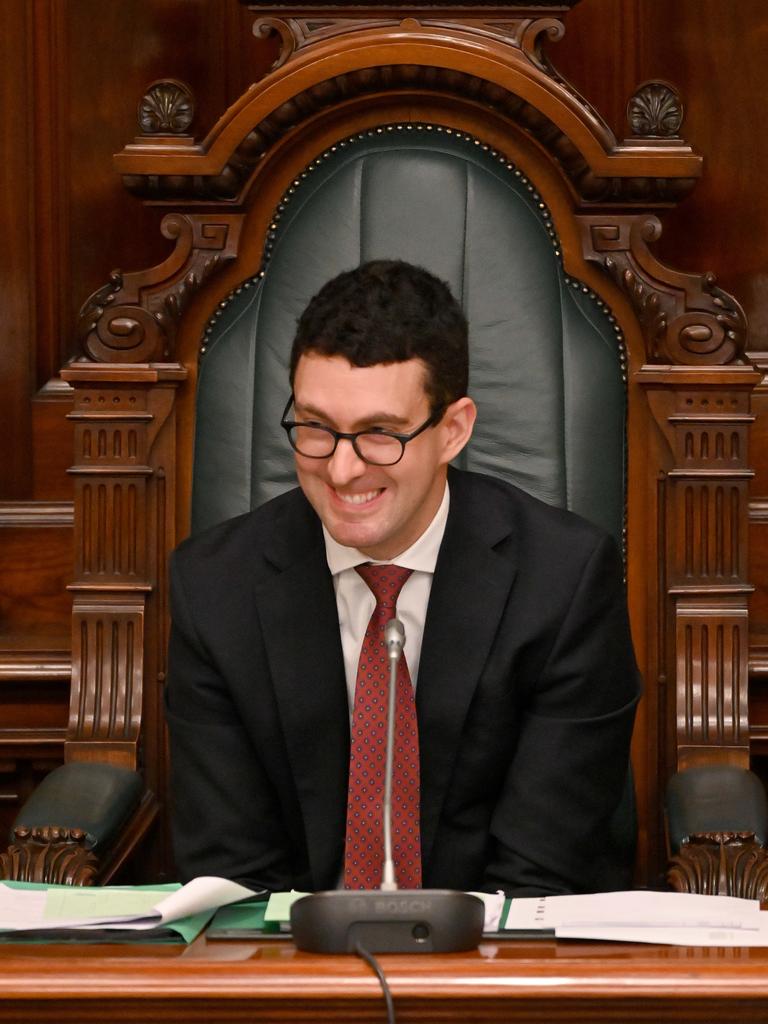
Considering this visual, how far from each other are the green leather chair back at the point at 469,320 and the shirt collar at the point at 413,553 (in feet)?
1.20

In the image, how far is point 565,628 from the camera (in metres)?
1.88

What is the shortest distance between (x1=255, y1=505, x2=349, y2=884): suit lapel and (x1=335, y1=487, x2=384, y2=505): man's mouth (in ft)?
0.65

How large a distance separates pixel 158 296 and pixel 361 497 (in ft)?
2.25

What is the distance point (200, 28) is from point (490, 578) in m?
1.30

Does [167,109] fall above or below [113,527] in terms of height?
above

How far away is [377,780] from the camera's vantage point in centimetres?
182

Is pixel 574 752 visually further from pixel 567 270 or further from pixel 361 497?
pixel 567 270

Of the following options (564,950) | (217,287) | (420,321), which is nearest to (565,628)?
(420,321)

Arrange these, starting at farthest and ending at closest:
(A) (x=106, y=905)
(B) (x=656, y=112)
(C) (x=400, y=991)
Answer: (B) (x=656, y=112), (A) (x=106, y=905), (C) (x=400, y=991)

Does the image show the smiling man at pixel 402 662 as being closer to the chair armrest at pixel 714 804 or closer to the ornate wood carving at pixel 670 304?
the chair armrest at pixel 714 804

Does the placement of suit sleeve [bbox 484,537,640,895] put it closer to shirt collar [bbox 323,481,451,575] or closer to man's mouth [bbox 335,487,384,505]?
shirt collar [bbox 323,481,451,575]

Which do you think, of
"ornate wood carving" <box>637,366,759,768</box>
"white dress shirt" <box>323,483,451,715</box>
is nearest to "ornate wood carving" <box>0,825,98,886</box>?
"white dress shirt" <box>323,483,451,715</box>

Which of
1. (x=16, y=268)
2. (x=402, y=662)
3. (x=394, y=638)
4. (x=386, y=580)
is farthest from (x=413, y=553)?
(x=16, y=268)
